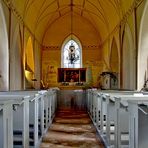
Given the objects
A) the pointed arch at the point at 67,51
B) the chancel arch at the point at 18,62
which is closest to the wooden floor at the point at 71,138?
the chancel arch at the point at 18,62

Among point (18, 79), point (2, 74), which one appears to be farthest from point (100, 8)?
point (2, 74)

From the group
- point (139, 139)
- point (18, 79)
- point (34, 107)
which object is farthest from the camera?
point (18, 79)

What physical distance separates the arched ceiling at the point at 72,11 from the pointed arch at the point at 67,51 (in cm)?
158

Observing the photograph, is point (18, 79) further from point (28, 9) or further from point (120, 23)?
point (120, 23)

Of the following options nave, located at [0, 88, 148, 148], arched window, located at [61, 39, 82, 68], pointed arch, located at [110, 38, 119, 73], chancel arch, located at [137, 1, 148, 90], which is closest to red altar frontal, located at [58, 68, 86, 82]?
arched window, located at [61, 39, 82, 68]

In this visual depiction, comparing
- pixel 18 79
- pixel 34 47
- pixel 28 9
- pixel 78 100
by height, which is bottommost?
pixel 78 100

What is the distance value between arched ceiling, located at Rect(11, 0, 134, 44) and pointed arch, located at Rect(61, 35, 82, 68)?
1.58 meters

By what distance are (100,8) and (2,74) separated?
886 centimetres

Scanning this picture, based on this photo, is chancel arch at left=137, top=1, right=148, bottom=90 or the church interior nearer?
the church interior

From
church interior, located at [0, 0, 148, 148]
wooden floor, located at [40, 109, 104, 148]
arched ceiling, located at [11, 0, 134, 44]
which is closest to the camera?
church interior, located at [0, 0, 148, 148]

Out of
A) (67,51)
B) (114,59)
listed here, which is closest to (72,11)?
(67,51)

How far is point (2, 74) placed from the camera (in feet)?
36.4

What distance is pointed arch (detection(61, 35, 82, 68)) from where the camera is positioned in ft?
72.4

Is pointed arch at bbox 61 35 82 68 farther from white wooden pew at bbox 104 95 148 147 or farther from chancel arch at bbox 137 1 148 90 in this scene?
white wooden pew at bbox 104 95 148 147
